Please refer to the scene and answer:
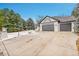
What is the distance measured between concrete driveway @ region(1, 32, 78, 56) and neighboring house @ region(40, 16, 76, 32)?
53mm

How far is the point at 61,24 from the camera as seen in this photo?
2.23 meters

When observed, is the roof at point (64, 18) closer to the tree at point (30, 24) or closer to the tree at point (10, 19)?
the tree at point (30, 24)

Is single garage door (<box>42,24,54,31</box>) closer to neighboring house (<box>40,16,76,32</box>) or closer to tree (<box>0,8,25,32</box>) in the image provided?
neighboring house (<box>40,16,76,32</box>)

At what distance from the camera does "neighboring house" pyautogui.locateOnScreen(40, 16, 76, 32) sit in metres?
2.20

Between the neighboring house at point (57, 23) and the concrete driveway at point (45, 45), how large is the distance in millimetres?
53

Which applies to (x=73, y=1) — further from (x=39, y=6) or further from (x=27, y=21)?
(x=27, y=21)

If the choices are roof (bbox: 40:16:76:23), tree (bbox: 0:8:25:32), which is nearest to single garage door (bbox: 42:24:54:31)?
roof (bbox: 40:16:76:23)

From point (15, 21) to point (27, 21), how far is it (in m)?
0.13

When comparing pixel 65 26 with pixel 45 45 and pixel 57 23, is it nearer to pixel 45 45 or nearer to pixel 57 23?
pixel 57 23

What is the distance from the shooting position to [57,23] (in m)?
2.24

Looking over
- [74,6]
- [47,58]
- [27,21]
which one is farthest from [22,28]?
[74,6]

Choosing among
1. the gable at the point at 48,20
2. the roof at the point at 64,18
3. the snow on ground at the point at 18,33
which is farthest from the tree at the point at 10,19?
the roof at the point at 64,18

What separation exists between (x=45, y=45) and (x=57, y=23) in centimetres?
27

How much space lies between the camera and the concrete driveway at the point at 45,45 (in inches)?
85.2
